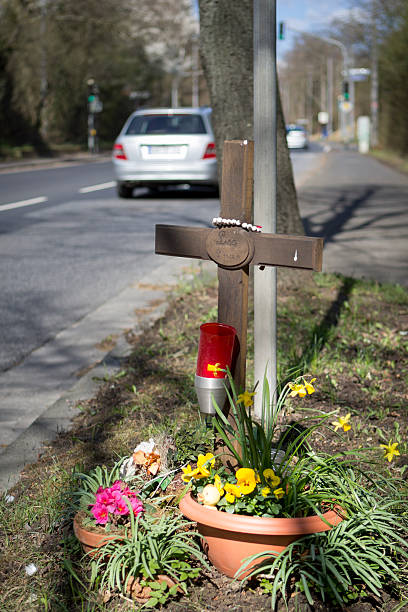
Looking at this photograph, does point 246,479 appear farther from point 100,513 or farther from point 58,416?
point 58,416

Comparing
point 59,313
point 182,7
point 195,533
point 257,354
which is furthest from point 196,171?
point 182,7

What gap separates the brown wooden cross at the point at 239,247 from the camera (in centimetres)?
223

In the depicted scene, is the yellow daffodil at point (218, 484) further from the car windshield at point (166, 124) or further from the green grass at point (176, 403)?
the car windshield at point (166, 124)

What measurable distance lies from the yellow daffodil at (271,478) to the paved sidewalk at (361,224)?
413 cm

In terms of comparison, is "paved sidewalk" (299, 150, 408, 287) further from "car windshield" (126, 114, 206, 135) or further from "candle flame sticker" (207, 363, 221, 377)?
"candle flame sticker" (207, 363, 221, 377)

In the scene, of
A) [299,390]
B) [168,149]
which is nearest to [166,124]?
[168,149]

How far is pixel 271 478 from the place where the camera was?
6.75 feet

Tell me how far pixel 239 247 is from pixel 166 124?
11.3 m

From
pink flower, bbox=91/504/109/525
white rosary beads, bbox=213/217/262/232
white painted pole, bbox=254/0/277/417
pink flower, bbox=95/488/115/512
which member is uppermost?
white painted pole, bbox=254/0/277/417

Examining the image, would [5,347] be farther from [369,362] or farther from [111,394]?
[369,362]

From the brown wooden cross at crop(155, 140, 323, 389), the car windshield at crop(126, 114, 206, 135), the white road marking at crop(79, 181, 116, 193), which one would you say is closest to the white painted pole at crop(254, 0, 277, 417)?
the brown wooden cross at crop(155, 140, 323, 389)

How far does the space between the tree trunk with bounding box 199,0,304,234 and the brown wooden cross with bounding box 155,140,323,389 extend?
270cm

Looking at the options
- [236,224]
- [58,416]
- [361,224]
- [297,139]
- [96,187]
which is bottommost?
[58,416]

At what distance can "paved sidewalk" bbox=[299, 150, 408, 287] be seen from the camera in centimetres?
681
